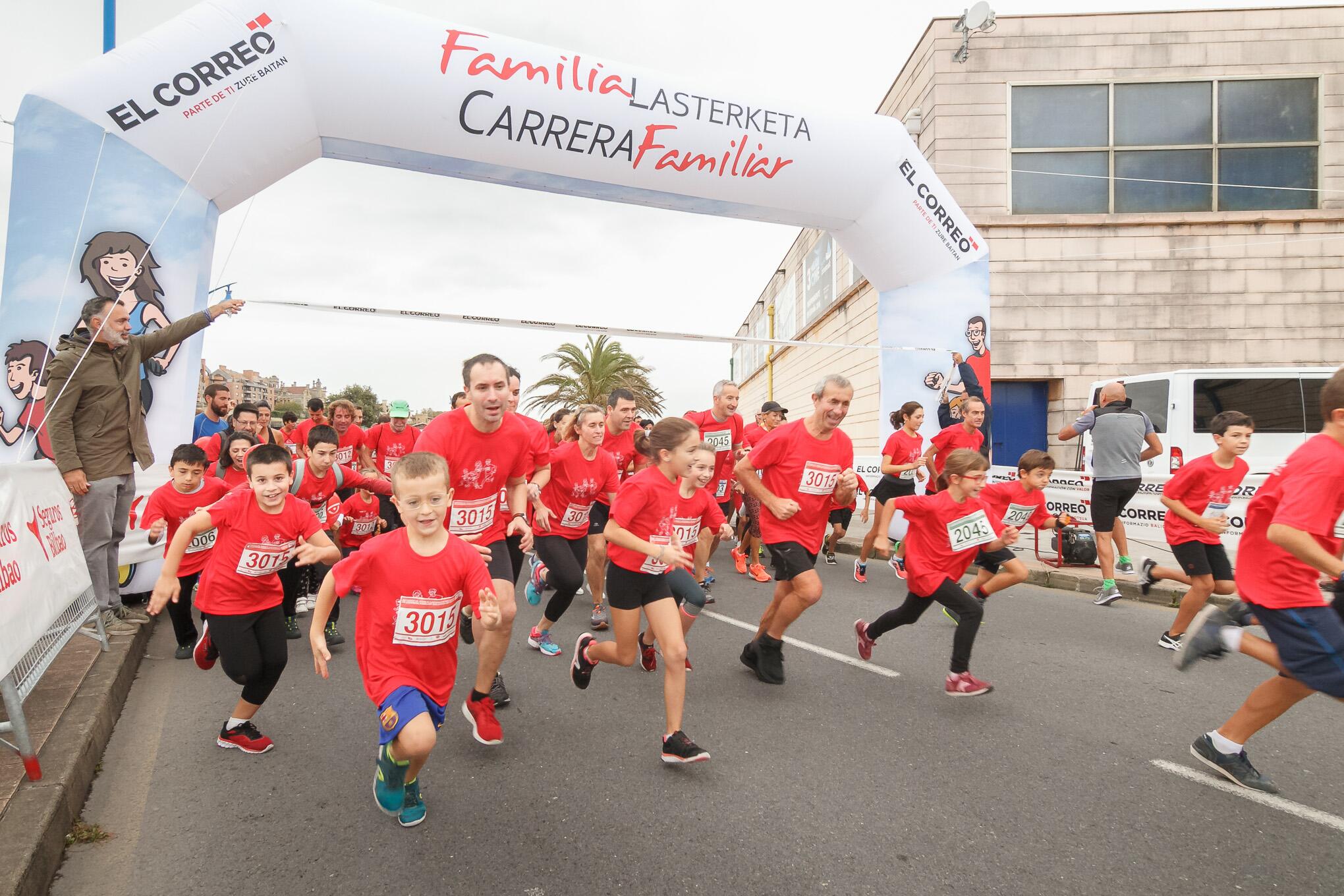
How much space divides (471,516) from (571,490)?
1.41m

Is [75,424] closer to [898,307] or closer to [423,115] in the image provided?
[423,115]

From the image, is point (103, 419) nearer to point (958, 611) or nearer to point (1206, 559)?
point (958, 611)

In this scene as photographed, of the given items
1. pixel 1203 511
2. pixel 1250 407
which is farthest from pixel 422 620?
pixel 1250 407

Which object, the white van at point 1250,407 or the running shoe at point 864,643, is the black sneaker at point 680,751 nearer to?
the running shoe at point 864,643

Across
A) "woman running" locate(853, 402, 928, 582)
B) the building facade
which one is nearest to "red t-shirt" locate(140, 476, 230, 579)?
"woman running" locate(853, 402, 928, 582)

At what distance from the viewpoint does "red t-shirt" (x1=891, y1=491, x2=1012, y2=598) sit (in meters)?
4.55

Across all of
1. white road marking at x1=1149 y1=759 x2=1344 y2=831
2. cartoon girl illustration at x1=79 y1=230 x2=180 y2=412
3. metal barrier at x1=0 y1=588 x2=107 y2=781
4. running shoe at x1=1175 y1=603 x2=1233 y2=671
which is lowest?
white road marking at x1=1149 y1=759 x2=1344 y2=831

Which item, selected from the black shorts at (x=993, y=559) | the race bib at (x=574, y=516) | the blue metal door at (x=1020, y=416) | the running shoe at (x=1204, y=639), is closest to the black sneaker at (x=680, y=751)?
the running shoe at (x=1204, y=639)

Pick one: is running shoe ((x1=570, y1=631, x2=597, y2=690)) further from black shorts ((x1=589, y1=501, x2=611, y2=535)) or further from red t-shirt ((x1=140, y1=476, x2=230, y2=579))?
red t-shirt ((x1=140, y1=476, x2=230, y2=579))

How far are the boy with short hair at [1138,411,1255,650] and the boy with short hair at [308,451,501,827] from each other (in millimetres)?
5013

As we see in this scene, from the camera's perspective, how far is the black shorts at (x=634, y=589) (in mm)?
3912

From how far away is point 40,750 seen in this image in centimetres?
327

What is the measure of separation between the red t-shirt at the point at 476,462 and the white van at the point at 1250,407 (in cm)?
842

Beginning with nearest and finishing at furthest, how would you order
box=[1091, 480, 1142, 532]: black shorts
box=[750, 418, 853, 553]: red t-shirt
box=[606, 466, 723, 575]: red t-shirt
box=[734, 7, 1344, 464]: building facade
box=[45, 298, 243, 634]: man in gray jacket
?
box=[606, 466, 723, 575]: red t-shirt < box=[750, 418, 853, 553]: red t-shirt < box=[45, 298, 243, 634]: man in gray jacket < box=[1091, 480, 1142, 532]: black shorts < box=[734, 7, 1344, 464]: building facade
